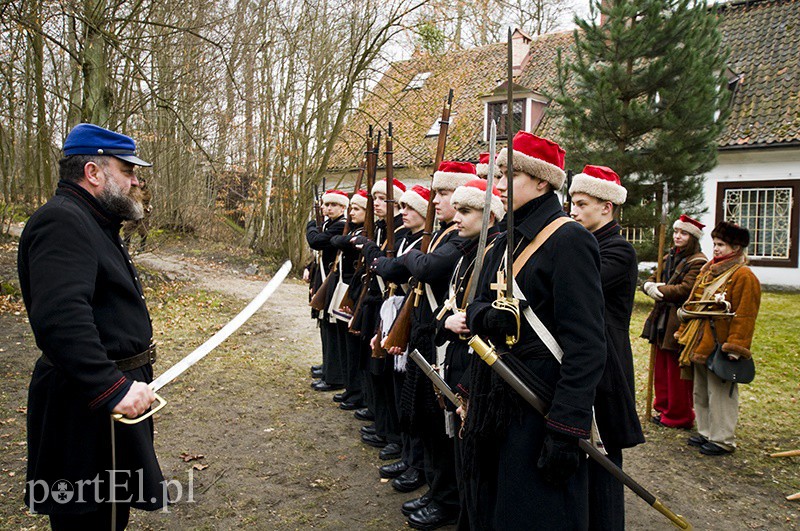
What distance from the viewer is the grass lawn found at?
520 cm

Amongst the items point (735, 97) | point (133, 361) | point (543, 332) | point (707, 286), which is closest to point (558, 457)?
point (543, 332)

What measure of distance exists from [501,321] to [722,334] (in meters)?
3.64

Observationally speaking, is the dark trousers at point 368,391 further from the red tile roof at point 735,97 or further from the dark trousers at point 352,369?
the red tile roof at point 735,97

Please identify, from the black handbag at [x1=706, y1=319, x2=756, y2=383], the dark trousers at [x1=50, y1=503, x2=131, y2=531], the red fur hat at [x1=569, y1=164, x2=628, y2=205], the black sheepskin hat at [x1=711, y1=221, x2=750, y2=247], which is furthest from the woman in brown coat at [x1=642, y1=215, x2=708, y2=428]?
the dark trousers at [x1=50, y1=503, x2=131, y2=531]

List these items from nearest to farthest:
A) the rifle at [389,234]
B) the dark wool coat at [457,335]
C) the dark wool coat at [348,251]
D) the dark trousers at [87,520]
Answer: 1. the dark trousers at [87,520]
2. the dark wool coat at [457,335]
3. the rifle at [389,234]
4. the dark wool coat at [348,251]

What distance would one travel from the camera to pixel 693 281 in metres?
5.84

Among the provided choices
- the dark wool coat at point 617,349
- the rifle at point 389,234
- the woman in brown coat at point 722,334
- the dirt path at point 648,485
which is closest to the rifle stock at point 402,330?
the rifle at point 389,234

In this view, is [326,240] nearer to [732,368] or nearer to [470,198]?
[470,198]

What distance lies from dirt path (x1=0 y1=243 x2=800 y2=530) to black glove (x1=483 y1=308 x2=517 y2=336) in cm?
195

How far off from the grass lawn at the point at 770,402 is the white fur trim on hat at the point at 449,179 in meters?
3.22

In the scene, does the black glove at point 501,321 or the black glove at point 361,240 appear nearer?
the black glove at point 501,321

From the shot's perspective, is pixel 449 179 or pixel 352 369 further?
pixel 352 369

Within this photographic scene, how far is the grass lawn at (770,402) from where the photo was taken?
17.1 feet

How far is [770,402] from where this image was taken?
7.02 metres
